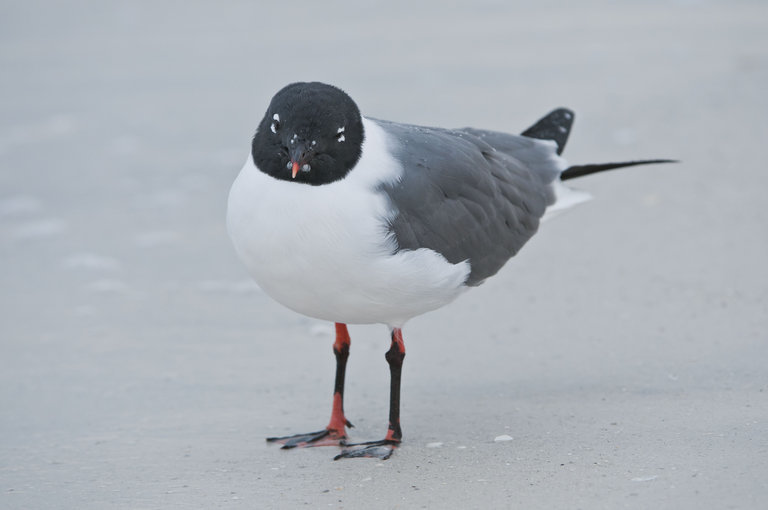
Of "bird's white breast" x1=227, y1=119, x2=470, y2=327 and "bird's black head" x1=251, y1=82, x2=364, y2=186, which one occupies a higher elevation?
"bird's black head" x1=251, y1=82, x2=364, y2=186

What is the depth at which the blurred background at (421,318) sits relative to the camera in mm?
4121

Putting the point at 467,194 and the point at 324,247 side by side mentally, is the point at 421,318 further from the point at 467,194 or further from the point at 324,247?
the point at 324,247

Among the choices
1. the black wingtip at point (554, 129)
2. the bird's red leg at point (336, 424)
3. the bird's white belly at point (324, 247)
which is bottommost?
the bird's red leg at point (336, 424)

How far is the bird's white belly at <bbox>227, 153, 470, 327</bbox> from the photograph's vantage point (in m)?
4.05

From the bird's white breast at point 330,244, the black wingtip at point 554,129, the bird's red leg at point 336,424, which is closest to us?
the bird's white breast at point 330,244

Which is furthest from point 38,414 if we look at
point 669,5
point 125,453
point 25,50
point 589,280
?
point 669,5

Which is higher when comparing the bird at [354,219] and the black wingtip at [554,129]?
the black wingtip at [554,129]

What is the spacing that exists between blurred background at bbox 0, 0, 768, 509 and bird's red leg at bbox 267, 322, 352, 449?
95 millimetres

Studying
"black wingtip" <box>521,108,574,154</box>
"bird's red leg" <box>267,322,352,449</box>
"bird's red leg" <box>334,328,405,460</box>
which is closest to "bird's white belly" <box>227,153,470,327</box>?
"bird's red leg" <box>334,328,405,460</box>

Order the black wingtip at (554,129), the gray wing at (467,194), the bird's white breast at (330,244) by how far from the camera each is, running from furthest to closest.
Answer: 1. the black wingtip at (554,129)
2. the gray wing at (467,194)
3. the bird's white breast at (330,244)

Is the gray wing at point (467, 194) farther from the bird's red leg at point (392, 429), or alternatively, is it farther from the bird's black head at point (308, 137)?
the bird's red leg at point (392, 429)

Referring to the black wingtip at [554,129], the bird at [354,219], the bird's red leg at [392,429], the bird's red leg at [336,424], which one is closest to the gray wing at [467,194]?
the bird at [354,219]

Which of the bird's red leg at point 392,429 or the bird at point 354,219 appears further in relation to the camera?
the bird's red leg at point 392,429

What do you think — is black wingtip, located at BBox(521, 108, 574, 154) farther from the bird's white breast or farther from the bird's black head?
the bird's black head
